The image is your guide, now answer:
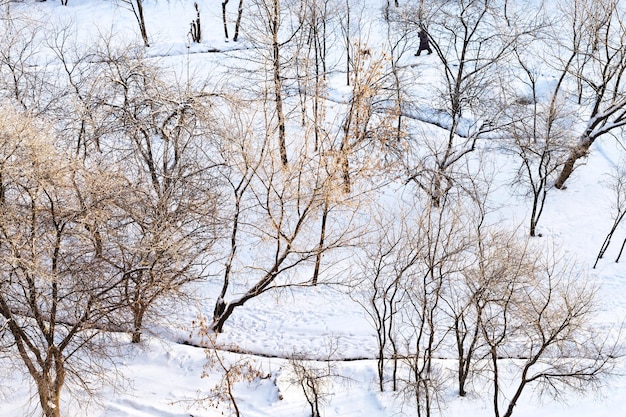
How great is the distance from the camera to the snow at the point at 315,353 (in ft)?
44.7

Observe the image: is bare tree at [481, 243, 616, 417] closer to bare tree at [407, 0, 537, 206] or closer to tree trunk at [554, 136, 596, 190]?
bare tree at [407, 0, 537, 206]

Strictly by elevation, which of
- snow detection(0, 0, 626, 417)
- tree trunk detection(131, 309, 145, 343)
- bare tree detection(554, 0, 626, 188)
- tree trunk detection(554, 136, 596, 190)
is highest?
bare tree detection(554, 0, 626, 188)

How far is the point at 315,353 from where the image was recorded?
15.5 metres

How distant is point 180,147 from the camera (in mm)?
15617

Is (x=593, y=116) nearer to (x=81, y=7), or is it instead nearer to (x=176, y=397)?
(x=176, y=397)

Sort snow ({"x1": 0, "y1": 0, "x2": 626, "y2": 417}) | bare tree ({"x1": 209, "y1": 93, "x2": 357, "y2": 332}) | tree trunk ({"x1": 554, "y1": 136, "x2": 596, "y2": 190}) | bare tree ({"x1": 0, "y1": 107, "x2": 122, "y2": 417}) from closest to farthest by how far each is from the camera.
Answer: bare tree ({"x1": 0, "y1": 107, "x2": 122, "y2": 417}), snow ({"x1": 0, "y1": 0, "x2": 626, "y2": 417}), bare tree ({"x1": 209, "y1": 93, "x2": 357, "y2": 332}), tree trunk ({"x1": 554, "y1": 136, "x2": 596, "y2": 190})

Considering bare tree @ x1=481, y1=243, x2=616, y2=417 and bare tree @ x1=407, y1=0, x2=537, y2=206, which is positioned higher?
bare tree @ x1=407, y1=0, x2=537, y2=206

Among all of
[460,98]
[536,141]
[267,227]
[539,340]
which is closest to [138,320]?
[267,227]

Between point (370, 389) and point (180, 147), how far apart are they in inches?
297

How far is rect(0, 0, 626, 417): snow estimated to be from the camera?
13.6m

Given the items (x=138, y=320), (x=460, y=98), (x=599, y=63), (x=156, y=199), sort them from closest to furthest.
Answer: (x=138, y=320), (x=156, y=199), (x=460, y=98), (x=599, y=63)

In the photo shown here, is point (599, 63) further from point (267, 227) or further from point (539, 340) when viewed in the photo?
point (267, 227)

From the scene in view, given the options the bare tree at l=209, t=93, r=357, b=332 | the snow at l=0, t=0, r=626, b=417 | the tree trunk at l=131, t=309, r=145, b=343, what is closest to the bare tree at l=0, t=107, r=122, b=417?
the tree trunk at l=131, t=309, r=145, b=343

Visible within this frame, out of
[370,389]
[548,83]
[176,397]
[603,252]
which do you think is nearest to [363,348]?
[370,389]
